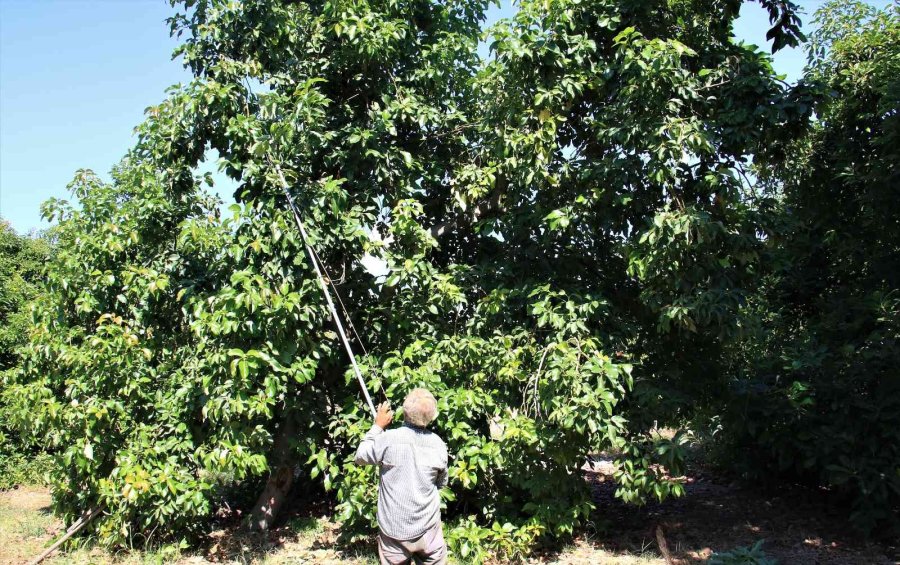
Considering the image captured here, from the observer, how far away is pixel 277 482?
634 centimetres

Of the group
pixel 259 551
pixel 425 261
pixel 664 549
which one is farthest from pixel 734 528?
pixel 259 551

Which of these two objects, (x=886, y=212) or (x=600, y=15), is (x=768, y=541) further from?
(x=600, y=15)

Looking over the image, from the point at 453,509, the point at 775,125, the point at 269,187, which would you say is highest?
the point at 269,187

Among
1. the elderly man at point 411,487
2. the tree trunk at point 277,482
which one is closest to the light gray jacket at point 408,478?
the elderly man at point 411,487

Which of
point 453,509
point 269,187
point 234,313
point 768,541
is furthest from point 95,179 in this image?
point 768,541

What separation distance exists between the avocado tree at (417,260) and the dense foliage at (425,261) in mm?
26

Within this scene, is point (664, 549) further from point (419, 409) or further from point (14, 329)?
→ point (14, 329)

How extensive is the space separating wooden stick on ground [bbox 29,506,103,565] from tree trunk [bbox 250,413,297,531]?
139cm

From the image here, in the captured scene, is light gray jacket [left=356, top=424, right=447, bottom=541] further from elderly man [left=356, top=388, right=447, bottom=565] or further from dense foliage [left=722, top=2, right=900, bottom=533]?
dense foliage [left=722, top=2, right=900, bottom=533]

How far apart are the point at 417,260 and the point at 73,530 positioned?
3.93 metres

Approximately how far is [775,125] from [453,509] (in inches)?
169

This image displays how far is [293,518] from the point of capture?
21.9 feet

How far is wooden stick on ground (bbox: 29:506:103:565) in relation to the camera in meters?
5.62

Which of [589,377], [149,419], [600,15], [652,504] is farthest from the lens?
[652,504]
